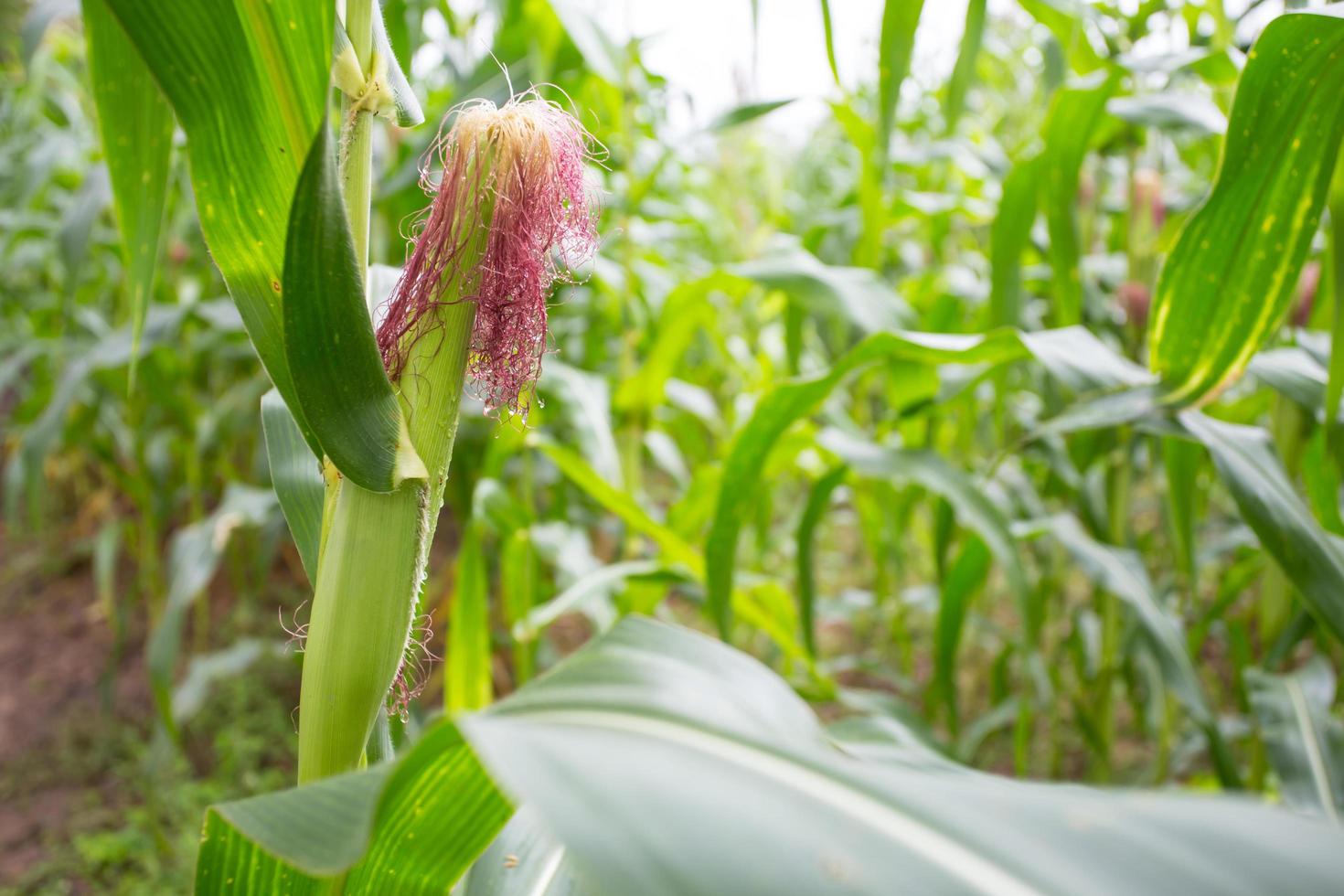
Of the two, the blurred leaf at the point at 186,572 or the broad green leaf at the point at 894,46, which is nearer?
the broad green leaf at the point at 894,46

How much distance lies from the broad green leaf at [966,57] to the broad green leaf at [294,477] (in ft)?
1.97

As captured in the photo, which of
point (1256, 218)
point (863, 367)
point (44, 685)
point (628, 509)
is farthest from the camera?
point (44, 685)

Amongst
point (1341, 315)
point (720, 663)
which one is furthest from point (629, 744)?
point (1341, 315)

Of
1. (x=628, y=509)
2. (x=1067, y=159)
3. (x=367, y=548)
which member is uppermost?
(x=1067, y=159)

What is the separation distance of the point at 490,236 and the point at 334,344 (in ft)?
0.28

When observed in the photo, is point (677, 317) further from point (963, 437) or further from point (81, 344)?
point (81, 344)

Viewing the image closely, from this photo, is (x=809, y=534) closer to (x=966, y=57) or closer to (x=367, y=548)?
(x=966, y=57)

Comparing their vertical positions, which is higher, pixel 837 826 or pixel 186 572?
pixel 837 826

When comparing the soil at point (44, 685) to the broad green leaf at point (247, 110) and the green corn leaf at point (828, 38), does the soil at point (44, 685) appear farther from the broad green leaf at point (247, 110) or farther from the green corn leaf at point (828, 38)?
the green corn leaf at point (828, 38)

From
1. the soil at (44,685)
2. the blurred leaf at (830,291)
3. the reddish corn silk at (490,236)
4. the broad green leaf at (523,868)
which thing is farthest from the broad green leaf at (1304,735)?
the soil at (44,685)

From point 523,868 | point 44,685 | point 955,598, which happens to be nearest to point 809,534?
point 955,598

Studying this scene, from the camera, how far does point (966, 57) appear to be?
746 millimetres

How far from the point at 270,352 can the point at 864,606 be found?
1.41 metres

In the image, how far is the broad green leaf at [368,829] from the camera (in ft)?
0.79
